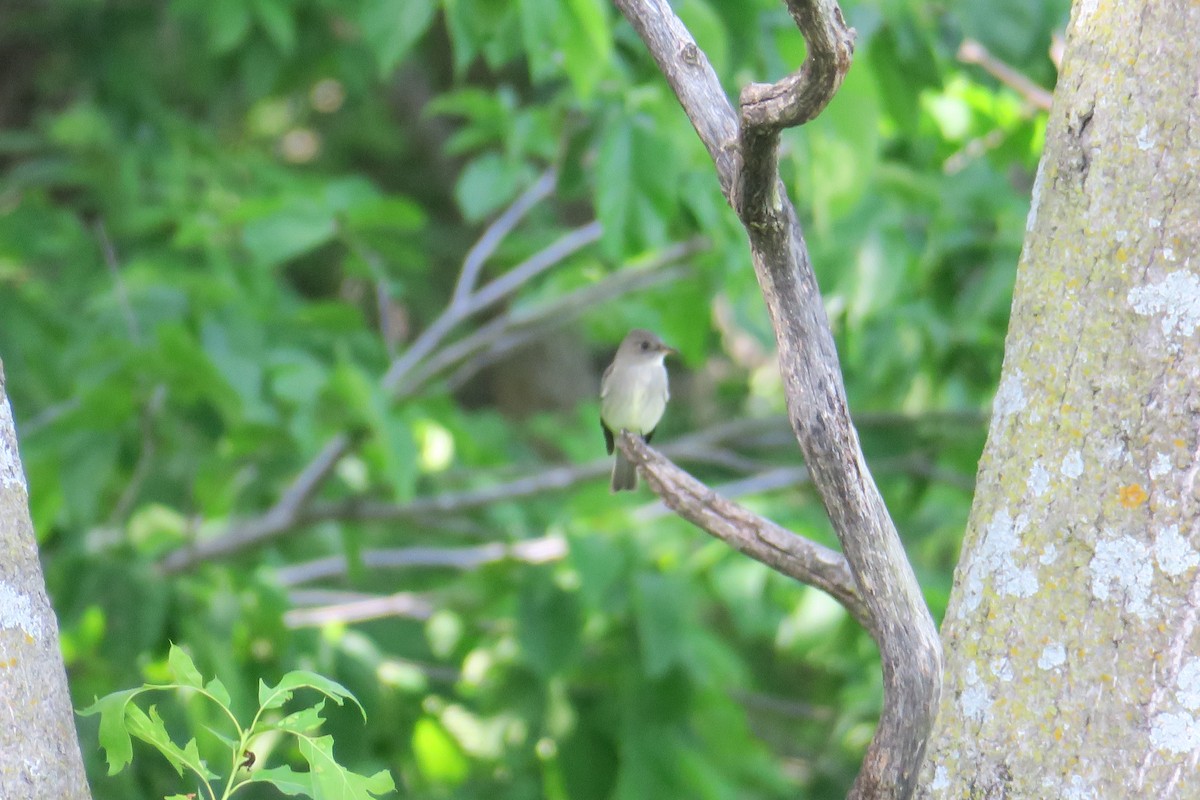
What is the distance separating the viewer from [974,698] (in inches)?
69.1

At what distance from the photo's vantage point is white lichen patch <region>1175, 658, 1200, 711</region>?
1642 mm

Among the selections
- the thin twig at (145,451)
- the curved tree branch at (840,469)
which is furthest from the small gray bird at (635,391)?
the curved tree branch at (840,469)

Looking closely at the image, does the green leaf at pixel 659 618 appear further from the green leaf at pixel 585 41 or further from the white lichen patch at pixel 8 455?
the white lichen patch at pixel 8 455

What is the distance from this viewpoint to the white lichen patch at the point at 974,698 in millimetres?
1745

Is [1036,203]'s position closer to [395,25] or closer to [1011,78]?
[395,25]

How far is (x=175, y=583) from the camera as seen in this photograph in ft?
15.4

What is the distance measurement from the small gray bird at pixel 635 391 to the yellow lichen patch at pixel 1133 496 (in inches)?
137

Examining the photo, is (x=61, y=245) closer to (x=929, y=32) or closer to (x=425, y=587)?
(x=425, y=587)

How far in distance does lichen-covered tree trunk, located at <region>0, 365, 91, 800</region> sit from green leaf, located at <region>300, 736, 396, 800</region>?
0.90ft

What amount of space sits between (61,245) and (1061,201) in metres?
4.25

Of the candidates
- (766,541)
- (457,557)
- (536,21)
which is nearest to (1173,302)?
(766,541)

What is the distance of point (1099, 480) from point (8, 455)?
135cm

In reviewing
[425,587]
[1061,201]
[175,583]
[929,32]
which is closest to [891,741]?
[1061,201]

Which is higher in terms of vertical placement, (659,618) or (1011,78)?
(1011,78)
